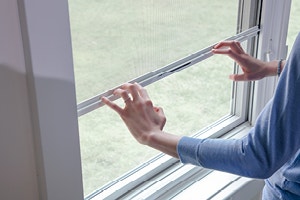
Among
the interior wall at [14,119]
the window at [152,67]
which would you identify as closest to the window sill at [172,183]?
the window at [152,67]

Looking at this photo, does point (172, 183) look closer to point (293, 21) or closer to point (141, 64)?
point (141, 64)

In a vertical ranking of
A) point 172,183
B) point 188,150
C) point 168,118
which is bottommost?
point 172,183

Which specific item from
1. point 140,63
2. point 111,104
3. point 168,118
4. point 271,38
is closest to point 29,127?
point 111,104

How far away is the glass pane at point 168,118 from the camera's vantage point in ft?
4.13

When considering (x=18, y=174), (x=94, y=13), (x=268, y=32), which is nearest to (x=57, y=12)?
(x=94, y=13)

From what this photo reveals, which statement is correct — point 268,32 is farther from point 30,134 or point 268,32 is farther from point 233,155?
point 30,134

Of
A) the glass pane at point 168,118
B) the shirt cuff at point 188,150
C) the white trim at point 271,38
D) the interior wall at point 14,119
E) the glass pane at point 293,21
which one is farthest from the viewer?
the glass pane at point 293,21

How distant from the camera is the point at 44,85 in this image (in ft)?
2.98

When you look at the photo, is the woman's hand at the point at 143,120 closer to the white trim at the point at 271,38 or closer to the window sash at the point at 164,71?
the window sash at the point at 164,71

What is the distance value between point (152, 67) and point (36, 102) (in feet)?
1.22

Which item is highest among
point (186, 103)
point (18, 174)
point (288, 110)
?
point (288, 110)

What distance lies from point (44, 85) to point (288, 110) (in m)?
0.41

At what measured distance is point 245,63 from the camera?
1344 mm

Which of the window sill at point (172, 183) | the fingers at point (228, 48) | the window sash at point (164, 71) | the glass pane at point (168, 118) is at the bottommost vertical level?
the window sill at point (172, 183)
